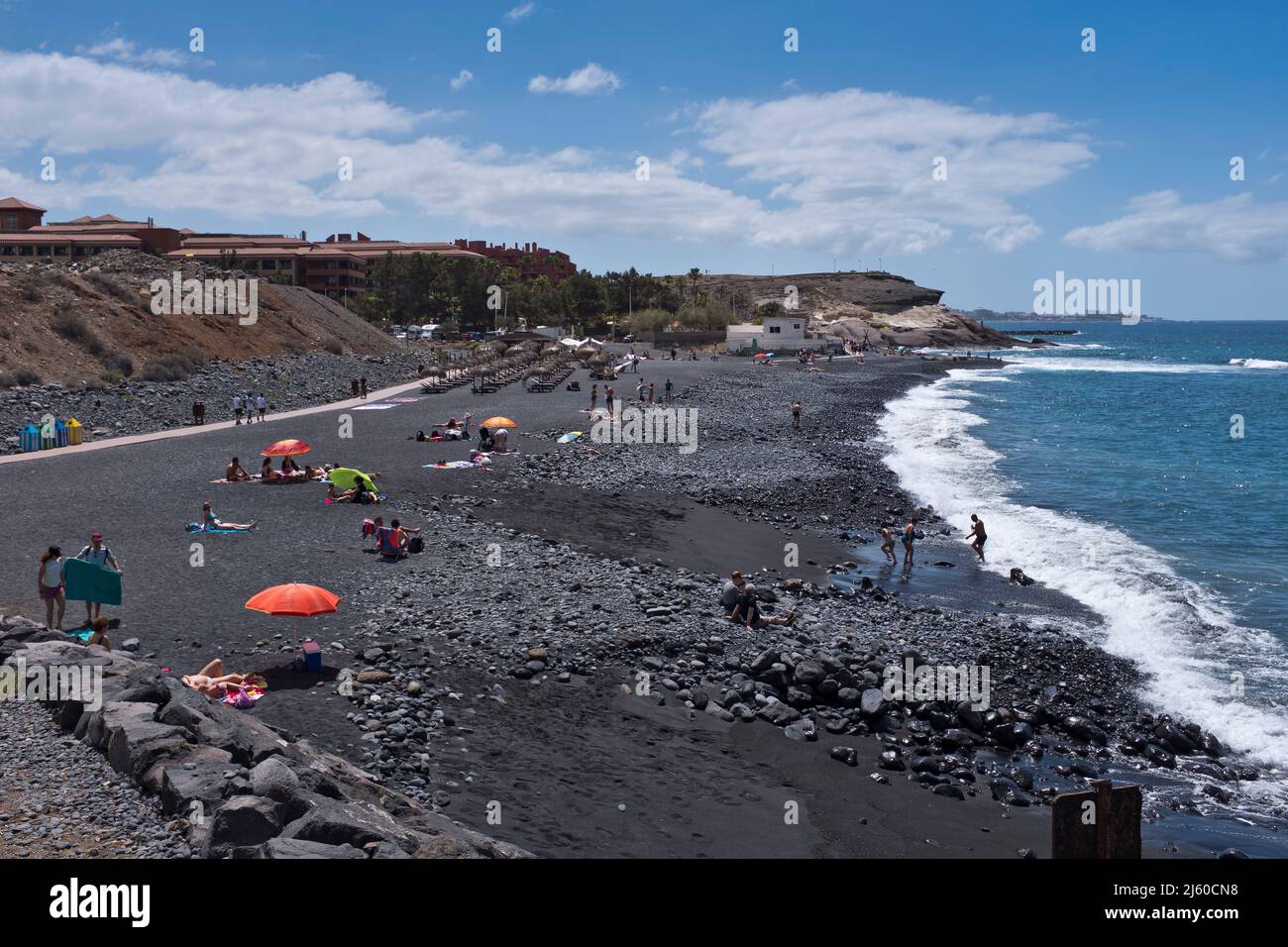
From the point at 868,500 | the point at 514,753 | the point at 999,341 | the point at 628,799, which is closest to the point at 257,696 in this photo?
the point at 514,753

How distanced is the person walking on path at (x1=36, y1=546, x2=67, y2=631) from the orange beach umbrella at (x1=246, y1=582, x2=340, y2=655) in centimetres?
254

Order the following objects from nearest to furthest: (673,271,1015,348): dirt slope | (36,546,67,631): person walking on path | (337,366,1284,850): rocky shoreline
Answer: (337,366,1284,850): rocky shoreline < (36,546,67,631): person walking on path < (673,271,1015,348): dirt slope

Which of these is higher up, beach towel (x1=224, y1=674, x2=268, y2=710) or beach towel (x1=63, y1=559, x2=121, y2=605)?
beach towel (x1=63, y1=559, x2=121, y2=605)

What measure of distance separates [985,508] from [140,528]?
21.0m

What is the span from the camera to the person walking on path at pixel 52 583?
40.2 ft

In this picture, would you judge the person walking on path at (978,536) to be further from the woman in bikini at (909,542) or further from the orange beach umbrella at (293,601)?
the orange beach umbrella at (293,601)

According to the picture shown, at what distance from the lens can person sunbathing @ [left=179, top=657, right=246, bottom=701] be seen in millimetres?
10531

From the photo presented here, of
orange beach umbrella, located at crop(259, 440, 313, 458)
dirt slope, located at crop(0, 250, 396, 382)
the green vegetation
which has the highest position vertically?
the green vegetation

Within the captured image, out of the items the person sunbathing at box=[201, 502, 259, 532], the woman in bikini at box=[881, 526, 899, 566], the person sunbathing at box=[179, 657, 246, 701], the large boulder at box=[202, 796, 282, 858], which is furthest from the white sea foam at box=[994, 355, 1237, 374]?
the large boulder at box=[202, 796, 282, 858]

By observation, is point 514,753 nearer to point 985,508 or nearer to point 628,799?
point 628,799

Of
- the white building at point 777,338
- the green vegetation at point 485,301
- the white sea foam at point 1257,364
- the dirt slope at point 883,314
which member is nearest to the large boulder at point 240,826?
the green vegetation at point 485,301

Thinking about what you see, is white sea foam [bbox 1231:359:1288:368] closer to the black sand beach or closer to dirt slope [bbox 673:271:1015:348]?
dirt slope [bbox 673:271:1015:348]

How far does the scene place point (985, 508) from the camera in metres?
27.2

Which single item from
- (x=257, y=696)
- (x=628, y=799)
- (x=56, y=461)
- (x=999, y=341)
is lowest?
(x=628, y=799)
